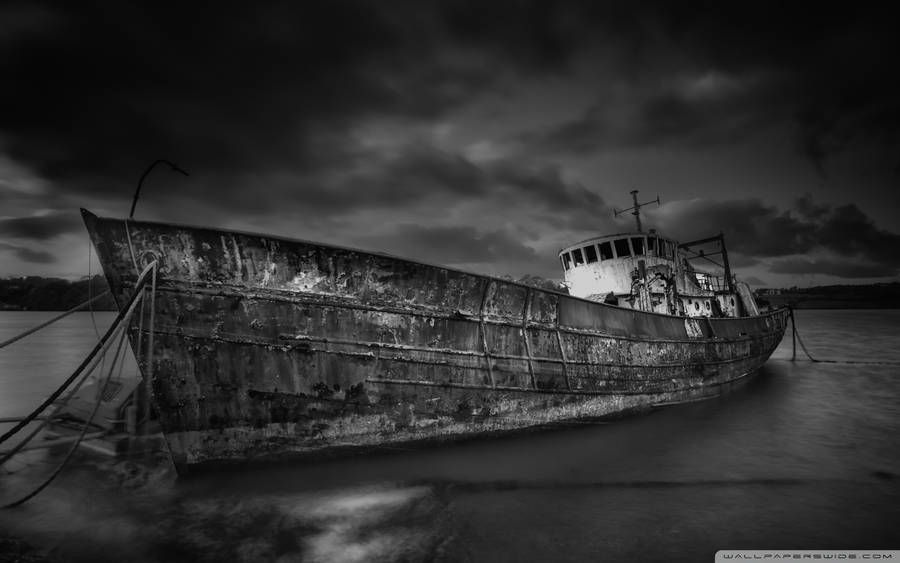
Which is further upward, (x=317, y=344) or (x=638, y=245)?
(x=638, y=245)

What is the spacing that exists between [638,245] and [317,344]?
9.66 meters

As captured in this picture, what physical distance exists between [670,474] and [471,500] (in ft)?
9.88

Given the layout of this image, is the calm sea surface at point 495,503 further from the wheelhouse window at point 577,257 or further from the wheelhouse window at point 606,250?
the wheelhouse window at point 577,257

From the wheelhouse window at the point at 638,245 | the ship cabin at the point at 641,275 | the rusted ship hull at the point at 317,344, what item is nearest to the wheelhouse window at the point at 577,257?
the ship cabin at the point at 641,275

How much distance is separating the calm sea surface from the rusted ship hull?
17.9 inches

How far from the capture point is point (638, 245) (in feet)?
36.1

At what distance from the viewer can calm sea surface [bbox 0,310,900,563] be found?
3584 mm

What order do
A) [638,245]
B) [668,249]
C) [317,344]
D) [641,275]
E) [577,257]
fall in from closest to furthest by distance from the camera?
1. [317,344]
2. [641,275]
3. [638,245]
4. [668,249]
5. [577,257]

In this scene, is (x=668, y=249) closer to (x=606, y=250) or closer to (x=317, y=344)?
(x=606, y=250)

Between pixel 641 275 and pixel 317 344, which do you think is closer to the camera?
pixel 317 344

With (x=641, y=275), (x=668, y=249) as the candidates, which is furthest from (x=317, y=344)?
(x=668, y=249)

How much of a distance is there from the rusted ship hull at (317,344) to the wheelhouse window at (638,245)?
6.19 metres

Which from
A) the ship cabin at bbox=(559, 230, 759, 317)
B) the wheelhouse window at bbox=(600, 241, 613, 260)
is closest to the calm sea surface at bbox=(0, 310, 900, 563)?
the ship cabin at bbox=(559, 230, 759, 317)

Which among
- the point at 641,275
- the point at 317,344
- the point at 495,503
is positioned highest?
the point at 641,275
